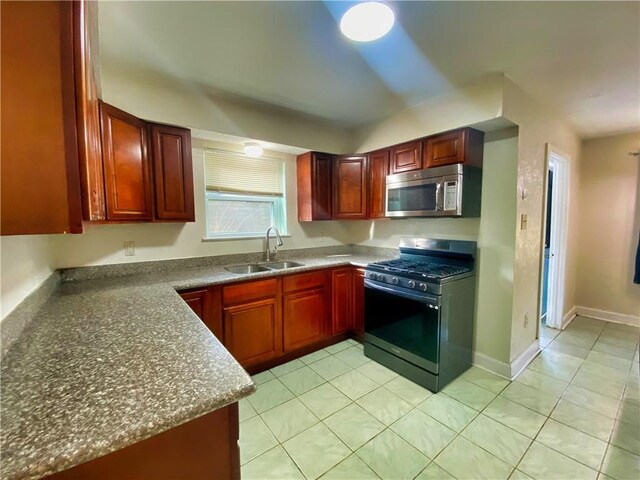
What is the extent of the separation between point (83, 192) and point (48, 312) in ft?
3.89

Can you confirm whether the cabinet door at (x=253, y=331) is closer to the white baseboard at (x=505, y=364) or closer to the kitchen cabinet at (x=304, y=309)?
the kitchen cabinet at (x=304, y=309)

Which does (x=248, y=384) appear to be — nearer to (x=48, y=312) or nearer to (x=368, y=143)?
(x=48, y=312)

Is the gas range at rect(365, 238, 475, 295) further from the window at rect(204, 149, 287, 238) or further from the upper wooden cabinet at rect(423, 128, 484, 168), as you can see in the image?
the window at rect(204, 149, 287, 238)

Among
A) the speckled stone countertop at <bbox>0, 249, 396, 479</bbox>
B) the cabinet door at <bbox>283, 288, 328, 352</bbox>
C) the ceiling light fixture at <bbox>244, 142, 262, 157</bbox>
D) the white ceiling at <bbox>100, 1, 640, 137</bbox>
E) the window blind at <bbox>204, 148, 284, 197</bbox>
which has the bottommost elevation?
the cabinet door at <bbox>283, 288, 328, 352</bbox>

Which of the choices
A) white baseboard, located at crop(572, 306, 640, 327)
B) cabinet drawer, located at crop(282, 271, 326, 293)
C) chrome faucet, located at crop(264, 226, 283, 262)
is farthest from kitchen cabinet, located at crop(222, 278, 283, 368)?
white baseboard, located at crop(572, 306, 640, 327)

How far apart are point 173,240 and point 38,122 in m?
2.05

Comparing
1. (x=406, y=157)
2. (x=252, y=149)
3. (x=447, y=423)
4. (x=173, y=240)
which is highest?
(x=252, y=149)

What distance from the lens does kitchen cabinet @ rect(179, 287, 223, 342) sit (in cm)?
210

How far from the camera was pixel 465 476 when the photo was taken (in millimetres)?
1491

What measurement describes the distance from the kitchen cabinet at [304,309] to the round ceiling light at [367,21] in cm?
192

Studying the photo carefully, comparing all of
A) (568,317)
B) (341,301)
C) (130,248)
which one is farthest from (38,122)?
(568,317)

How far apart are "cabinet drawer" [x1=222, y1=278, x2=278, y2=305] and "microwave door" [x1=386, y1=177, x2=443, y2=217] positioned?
1403 mm

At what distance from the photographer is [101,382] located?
32.5 inches

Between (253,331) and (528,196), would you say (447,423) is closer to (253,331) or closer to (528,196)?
(253,331)
